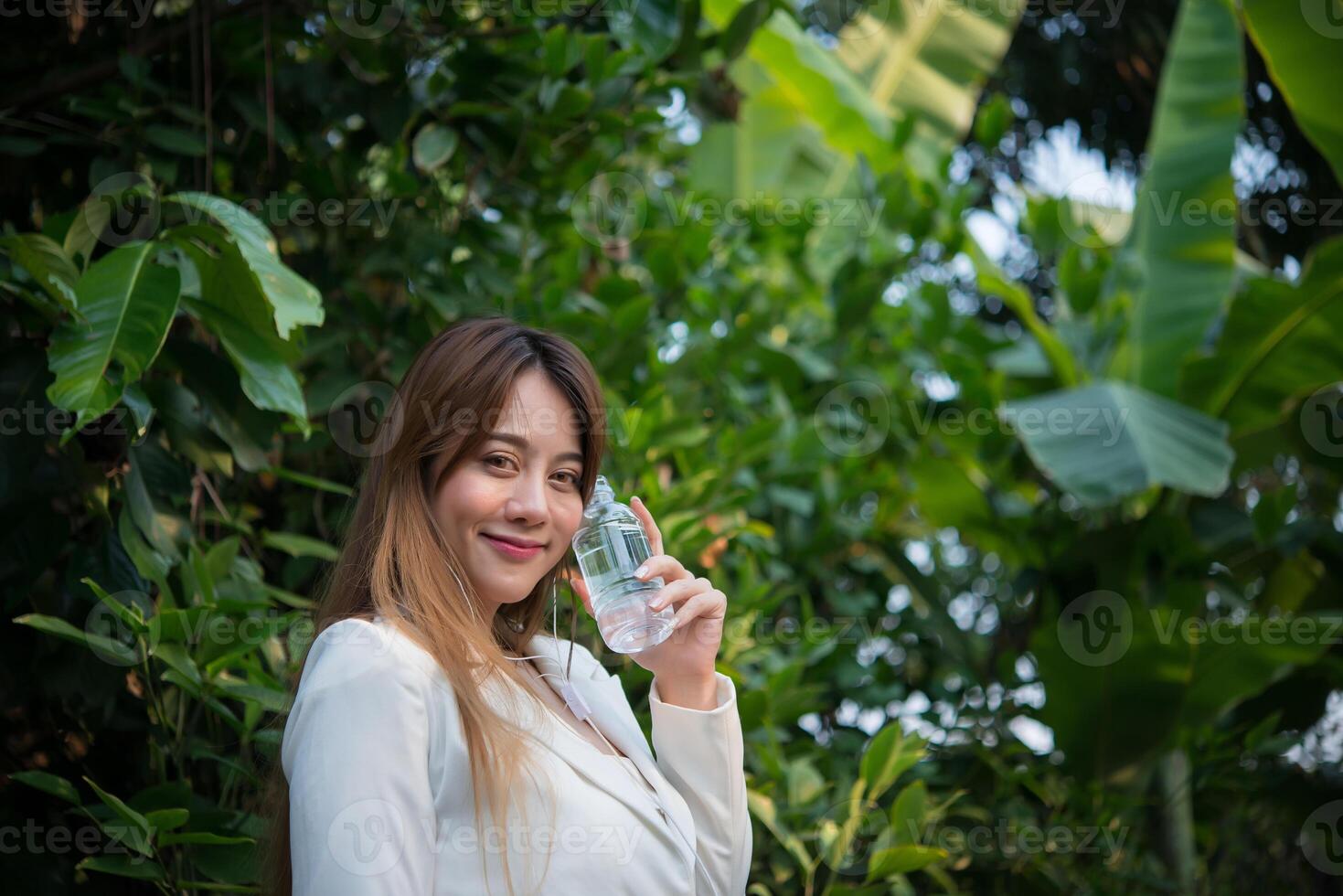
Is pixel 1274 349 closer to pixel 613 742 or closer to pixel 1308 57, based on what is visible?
pixel 1308 57

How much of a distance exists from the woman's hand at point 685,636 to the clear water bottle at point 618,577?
2cm

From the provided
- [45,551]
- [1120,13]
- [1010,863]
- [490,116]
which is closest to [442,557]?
[45,551]

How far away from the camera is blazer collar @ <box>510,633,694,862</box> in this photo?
1.42 meters

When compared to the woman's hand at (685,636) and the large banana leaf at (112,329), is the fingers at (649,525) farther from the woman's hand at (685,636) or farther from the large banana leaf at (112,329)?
the large banana leaf at (112,329)

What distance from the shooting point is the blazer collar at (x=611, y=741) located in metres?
1.42

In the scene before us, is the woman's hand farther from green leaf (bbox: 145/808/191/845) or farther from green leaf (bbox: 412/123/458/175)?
green leaf (bbox: 412/123/458/175)

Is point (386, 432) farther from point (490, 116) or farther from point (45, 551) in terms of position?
point (490, 116)

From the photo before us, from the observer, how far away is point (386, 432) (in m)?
1.50

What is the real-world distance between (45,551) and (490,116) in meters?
1.23

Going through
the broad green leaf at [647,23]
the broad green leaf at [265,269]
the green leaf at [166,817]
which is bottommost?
the green leaf at [166,817]

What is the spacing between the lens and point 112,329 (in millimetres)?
1555

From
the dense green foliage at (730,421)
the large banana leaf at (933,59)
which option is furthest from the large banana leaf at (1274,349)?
the large banana leaf at (933,59)

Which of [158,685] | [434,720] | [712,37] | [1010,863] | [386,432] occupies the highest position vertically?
[712,37]

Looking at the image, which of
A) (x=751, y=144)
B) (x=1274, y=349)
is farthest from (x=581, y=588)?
(x=751, y=144)
